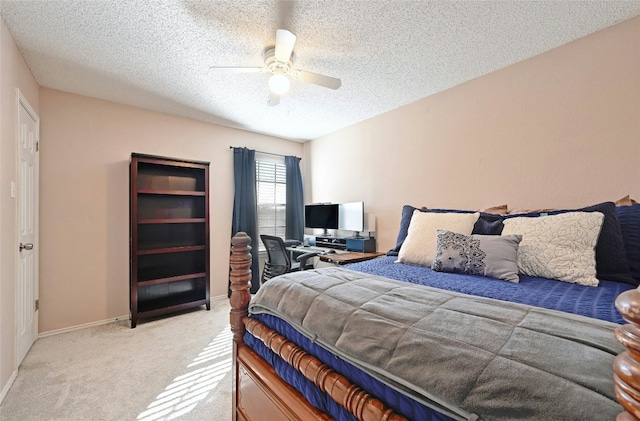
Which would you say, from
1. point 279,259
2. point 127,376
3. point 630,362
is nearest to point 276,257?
point 279,259

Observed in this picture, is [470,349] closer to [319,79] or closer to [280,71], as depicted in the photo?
[319,79]

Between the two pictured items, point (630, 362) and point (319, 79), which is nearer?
point (630, 362)

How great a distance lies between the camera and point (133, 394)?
1.76 meters

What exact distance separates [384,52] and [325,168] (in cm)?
226

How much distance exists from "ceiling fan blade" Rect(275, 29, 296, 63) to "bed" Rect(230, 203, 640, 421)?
1.28m

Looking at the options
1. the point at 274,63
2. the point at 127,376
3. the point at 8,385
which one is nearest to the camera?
the point at 8,385

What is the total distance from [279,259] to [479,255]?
7.02 ft

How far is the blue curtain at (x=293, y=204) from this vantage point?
4375mm

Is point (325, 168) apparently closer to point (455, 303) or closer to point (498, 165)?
point (498, 165)

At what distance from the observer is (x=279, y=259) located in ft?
10.4

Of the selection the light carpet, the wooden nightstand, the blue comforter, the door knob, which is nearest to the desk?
the wooden nightstand

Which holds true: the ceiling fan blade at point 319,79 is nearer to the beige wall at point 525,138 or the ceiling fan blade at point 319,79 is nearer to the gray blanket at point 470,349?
the beige wall at point 525,138

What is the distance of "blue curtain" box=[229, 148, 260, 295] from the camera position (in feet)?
12.4

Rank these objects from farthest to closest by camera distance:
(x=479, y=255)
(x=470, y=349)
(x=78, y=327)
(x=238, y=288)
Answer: (x=78, y=327) < (x=479, y=255) < (x=238, y=288) < (x=470, y=349)
